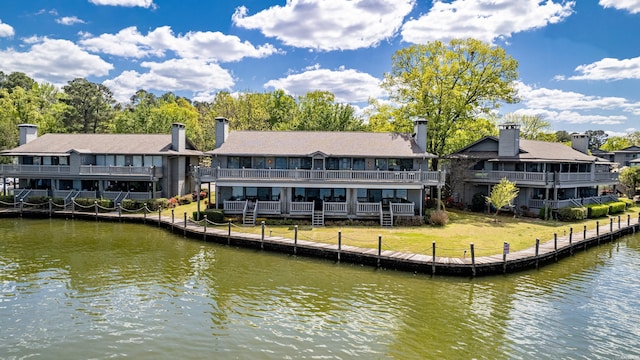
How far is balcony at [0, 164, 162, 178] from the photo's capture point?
35188mm

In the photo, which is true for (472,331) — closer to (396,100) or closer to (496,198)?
(496,198)

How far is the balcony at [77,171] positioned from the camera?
1385 inches

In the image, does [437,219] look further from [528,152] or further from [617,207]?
[617,207]

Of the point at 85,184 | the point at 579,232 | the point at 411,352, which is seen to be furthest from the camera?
the point at 85,184

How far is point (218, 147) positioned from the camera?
32531 mm

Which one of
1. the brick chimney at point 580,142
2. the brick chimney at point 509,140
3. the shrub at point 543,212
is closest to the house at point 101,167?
the brick chimney at point 509,140

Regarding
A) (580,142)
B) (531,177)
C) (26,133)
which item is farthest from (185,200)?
(580,142)

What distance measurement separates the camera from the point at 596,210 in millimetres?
35406

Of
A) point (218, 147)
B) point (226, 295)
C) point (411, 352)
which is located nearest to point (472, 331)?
point (411, 352)

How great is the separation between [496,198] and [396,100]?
15.1 meters

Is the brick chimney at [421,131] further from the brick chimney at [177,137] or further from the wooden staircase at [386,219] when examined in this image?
the brick chimney at [177,137]

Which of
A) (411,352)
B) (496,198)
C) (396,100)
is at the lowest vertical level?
(411,352)

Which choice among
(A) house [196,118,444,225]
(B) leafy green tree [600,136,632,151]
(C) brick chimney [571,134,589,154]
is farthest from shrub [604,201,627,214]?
(B) leafy green tree [600,136,632,151]

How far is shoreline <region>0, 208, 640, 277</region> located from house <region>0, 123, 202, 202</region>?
683 centimetres
